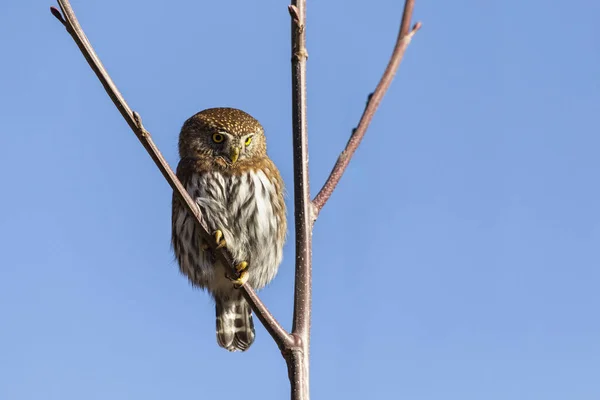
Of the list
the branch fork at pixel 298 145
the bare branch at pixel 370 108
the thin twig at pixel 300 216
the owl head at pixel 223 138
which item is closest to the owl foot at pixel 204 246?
the owl head at pixel 223 138

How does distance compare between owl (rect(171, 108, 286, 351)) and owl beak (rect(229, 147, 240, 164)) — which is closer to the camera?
owl (rect(171, 108, 286, 351))

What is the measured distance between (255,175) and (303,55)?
2782mm

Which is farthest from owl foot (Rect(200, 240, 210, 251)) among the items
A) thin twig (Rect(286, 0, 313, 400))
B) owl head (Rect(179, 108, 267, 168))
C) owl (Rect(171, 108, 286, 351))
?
thin twig (Rect(286, 0, 313, 400))

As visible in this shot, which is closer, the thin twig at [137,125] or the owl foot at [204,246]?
the thin twig at [137,125]

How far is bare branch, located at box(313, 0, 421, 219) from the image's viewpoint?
253 cm

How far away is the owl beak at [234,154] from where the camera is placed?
210 inches

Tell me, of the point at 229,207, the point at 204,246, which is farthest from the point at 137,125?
the point at 229,207

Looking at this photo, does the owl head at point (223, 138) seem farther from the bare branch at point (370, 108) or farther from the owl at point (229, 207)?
the bare branch at point (370, 108)

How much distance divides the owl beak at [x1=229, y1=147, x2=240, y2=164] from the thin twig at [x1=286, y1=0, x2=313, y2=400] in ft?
8.94

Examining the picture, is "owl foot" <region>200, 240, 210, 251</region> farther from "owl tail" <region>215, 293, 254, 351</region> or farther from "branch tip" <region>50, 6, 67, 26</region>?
"branch tip" <region>50, 6, 67, 26</region>

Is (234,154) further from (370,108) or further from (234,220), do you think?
(370,108)

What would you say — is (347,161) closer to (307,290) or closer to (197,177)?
(307,290)

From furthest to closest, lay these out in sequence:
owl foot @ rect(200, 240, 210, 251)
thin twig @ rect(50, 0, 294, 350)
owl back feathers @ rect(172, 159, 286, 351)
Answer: owl back feathers @ rect(172, 159, 286, 351) → owl foot @ rect(200, 240, 210, 251) → thin twig @ rect(50, 0, 294, 350)

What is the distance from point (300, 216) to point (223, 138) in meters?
3.11
